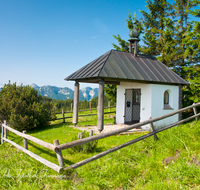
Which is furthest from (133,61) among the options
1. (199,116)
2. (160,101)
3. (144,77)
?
(199,116)

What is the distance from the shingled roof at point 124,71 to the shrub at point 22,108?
3.63 m

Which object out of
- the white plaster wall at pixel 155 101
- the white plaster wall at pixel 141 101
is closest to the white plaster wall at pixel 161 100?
the white plaster wall at pixel 155 101

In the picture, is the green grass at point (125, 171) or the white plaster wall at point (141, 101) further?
the white plaster wall at point (141, 101)

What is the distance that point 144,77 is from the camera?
9.58m

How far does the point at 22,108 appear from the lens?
38.6 ft

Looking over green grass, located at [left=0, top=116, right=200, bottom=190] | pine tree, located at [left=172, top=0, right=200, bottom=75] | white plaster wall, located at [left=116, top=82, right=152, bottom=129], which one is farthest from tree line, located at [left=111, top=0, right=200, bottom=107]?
green grass, located at [left=0, top=116, right=200, bottom=190]

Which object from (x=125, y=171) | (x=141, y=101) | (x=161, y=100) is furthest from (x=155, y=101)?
(x=125, y=171)

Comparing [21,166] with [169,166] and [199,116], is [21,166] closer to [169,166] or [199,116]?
[169,166]

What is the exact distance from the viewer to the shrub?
37.3ft

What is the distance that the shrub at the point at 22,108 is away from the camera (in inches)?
448

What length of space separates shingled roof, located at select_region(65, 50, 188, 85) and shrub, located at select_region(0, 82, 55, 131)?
3.63 meters

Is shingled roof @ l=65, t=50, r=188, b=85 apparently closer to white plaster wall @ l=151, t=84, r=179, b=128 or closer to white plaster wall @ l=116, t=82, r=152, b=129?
white plaster wall @ l=151, t=84, r=179, b=128

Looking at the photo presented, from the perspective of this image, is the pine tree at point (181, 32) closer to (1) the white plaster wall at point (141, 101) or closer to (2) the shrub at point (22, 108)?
(1) the white plaster wall at point (141, 101)

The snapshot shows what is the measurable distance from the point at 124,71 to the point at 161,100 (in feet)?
10.1
